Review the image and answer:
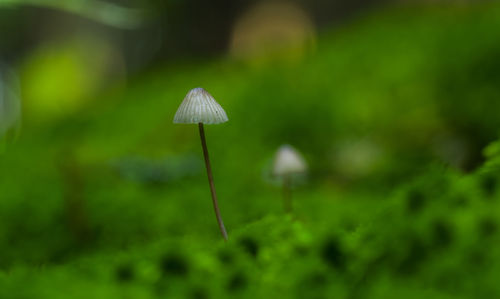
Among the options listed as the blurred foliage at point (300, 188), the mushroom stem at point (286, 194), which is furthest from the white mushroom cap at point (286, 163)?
the blurred foliage at point (300, 188)

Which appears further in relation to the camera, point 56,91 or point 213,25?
point 213,25

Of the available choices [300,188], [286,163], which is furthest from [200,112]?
[300,188]

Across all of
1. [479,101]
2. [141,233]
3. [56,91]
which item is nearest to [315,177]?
[479,101]

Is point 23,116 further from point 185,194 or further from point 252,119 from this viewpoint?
point 185,194

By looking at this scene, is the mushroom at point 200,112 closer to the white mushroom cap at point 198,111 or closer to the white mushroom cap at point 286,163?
the white mushroom cap at point 198,111

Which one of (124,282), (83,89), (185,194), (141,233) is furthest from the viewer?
(83,89)

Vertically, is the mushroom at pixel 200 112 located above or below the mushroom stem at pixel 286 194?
above

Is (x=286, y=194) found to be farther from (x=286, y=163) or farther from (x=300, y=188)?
(x=286, y=163)

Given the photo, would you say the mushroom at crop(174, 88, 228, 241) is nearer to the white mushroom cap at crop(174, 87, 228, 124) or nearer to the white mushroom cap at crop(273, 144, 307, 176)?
the white mushroom cap at crop(174, 87, 228, 124)
